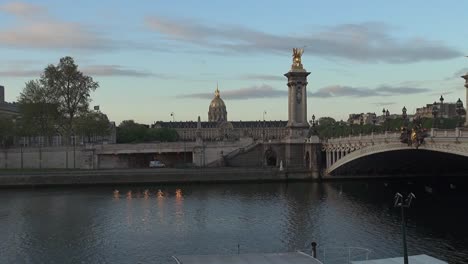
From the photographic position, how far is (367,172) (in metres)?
Result: 87.4

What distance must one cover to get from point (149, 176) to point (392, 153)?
116 feet

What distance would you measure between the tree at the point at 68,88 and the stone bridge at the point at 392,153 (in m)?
43.3

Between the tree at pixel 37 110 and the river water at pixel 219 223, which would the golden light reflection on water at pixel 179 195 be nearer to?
the river water at pixel 219 223

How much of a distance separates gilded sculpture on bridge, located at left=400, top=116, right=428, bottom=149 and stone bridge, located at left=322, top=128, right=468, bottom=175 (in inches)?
18.1

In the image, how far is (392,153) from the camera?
226ft

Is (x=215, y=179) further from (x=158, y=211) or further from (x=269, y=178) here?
(x=158, y=211)

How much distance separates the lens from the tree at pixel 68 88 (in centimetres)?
10019

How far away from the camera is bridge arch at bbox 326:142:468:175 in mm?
51062

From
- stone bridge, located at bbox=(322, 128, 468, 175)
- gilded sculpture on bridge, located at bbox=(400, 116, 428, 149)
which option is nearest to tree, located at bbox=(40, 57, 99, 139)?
stone bridge, located at bbox=(322, 128, 468, 175)

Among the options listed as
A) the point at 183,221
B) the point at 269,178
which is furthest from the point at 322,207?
the point at 269,178

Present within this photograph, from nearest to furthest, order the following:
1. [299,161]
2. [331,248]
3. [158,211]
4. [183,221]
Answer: [331,248]
[183,221]
[158,211]
[299,161]

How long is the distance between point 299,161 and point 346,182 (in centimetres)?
1309

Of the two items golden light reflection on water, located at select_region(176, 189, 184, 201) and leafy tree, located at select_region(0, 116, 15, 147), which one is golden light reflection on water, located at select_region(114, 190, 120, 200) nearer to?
golden light reflection on water, located at select_region(176, 189, 184, 201)

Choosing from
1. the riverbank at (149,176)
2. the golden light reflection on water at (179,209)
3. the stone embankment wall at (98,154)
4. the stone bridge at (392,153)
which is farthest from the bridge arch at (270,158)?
the golden light reflection on water at (179,209)
